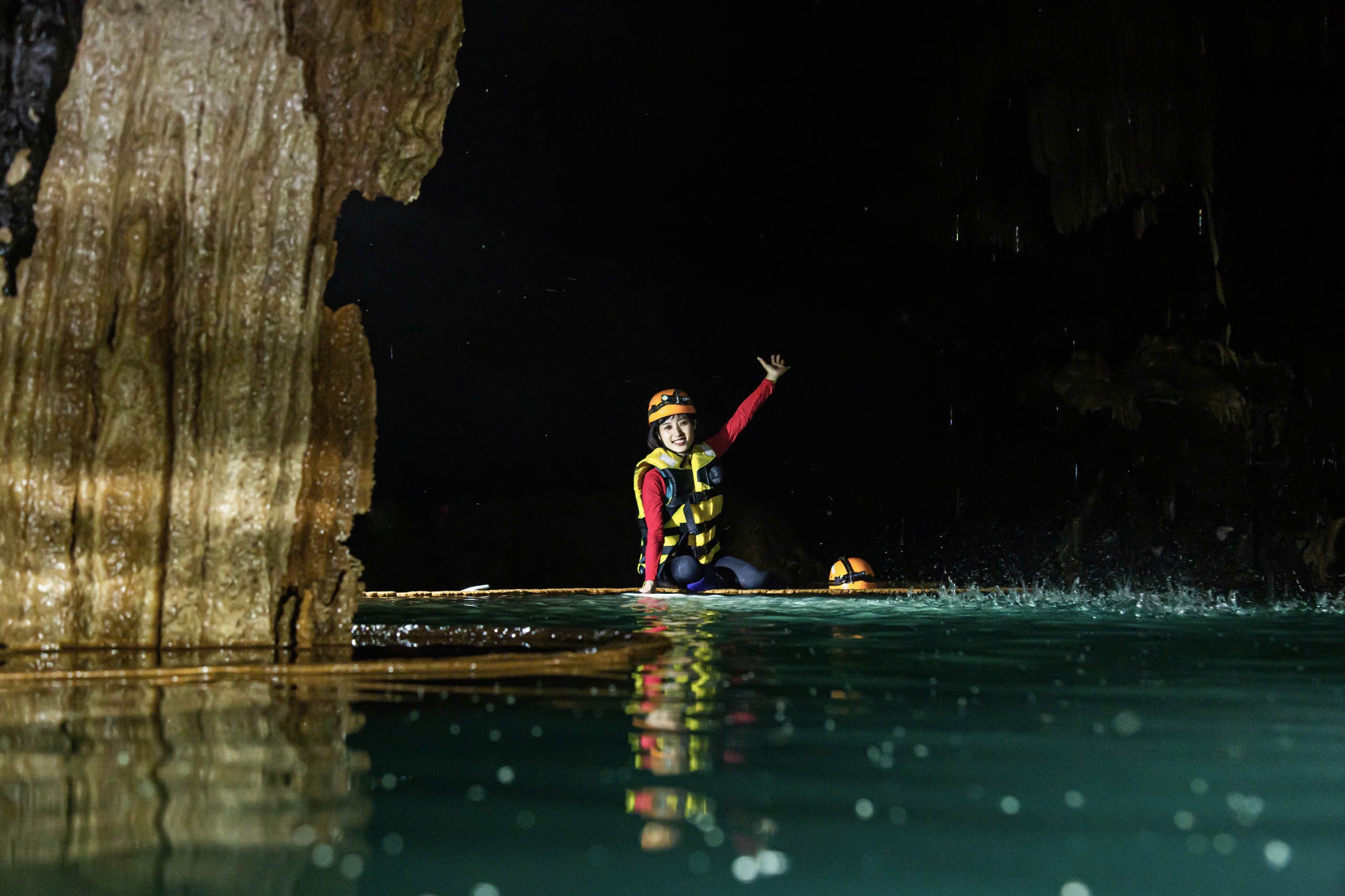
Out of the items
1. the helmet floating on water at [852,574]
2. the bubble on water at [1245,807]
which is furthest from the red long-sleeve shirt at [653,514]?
the bubble on water at [1245,807]

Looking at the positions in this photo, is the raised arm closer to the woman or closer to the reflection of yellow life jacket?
the woman

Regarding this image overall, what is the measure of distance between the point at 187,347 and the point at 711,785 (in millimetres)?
2387

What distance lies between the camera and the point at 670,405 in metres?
8.44

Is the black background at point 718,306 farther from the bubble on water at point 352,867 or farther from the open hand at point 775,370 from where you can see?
the bubble on water at point 352,867

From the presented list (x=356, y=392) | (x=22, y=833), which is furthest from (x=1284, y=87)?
(x=22, y=833)

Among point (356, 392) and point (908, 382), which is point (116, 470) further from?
point (908, 382)

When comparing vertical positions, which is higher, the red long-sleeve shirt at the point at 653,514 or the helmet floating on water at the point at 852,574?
the red long-sleeve shirt at the point at 653,514

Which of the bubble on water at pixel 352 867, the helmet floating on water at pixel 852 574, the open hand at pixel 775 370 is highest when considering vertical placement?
the open hand at pixel 775 370

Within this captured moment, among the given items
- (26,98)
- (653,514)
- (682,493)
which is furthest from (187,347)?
(682,493)

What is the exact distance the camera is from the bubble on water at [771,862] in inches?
50.9

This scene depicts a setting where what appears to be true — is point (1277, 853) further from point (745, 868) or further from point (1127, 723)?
point (1127, 723)

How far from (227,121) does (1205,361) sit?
7.52m

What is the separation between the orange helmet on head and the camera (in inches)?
330

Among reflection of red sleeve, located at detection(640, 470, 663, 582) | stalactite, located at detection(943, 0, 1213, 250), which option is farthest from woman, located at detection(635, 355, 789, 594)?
stalactite, located at detection(943, 0, 1213, 250)
